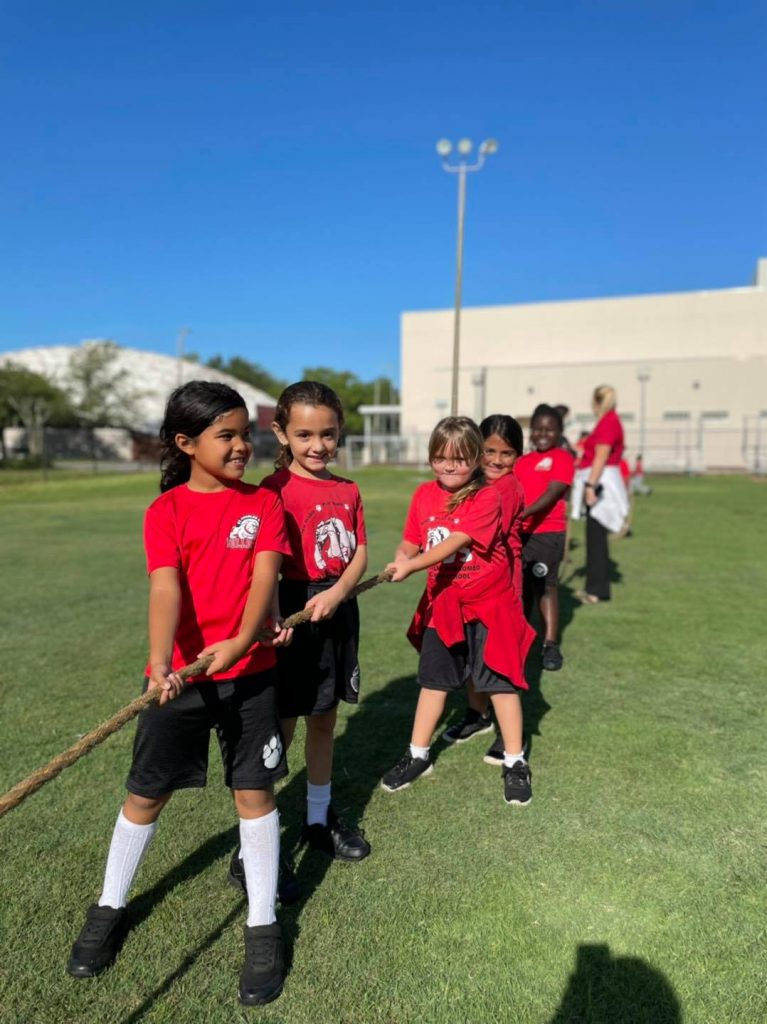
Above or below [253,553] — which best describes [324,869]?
below

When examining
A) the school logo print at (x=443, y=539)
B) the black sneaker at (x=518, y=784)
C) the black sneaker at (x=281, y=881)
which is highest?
the school logo print at (x=443, y=539)

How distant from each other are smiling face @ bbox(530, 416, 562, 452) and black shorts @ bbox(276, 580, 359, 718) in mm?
2941

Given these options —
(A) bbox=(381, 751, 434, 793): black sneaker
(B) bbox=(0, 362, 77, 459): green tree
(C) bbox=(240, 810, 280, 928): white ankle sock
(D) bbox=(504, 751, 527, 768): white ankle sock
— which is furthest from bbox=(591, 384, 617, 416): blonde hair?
(B) bbox=(0, 362, 77, 459): green tree

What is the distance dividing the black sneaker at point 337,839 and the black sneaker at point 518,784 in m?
0.70

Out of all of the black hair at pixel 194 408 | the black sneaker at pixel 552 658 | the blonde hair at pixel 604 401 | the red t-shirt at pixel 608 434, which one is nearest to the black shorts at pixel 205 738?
the black hair at pixel 194 408

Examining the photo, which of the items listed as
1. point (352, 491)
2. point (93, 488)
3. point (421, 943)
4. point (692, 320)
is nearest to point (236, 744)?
point (421, 943)

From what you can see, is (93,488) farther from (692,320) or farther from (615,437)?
(692,320)

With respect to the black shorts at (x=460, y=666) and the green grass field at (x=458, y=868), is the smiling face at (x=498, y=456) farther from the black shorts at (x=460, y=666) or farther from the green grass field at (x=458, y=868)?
the green grass field at (x=458, y=868)

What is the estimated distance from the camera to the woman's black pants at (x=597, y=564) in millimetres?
7074

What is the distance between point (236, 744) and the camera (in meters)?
2.32

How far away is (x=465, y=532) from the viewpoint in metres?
3.18

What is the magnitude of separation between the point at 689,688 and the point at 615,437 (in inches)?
112

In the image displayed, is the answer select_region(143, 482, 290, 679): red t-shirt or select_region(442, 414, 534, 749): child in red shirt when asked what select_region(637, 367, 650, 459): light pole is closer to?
select_region(442, 414, 534, 749): child in red shirt

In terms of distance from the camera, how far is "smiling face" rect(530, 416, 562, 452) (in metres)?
5.25
